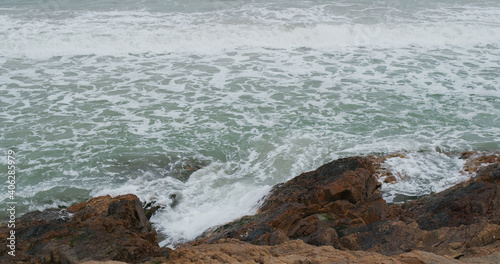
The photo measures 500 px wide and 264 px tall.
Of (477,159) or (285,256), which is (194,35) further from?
(285,256)

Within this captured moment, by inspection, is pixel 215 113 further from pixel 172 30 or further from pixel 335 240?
pixel 172 30

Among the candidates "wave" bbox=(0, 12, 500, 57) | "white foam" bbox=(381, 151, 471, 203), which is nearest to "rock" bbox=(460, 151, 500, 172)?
"white foam" bbox=(381, 151, 471, 203)

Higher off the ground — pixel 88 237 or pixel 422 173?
pixel 88 237

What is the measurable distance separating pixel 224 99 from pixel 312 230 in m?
7.71

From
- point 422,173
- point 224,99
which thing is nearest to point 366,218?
point 422,173

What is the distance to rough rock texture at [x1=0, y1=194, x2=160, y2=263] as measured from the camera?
5.14 metres

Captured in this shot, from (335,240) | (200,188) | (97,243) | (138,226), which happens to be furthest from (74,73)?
(335,240)

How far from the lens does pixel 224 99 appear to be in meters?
13.4

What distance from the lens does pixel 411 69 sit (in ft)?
53.2

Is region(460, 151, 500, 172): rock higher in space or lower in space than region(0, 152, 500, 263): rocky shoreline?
lower

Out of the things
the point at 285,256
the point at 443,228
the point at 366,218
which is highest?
the point at 285,256

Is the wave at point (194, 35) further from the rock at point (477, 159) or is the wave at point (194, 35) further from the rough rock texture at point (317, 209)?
the rough rock texture at point (317, 209)

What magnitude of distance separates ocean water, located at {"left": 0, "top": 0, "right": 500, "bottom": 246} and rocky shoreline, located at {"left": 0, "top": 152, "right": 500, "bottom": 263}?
1.03m

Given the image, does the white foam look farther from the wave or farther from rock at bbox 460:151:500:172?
the wave
